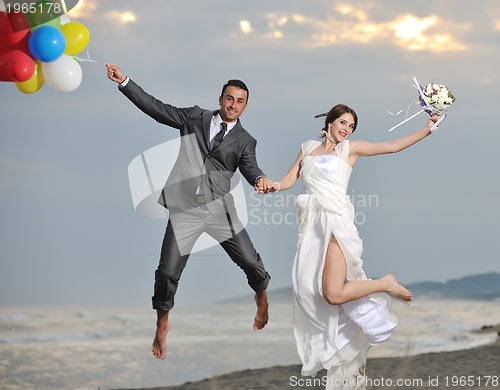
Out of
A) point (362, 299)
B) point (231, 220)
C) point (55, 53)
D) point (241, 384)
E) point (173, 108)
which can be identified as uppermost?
point (55, 53)

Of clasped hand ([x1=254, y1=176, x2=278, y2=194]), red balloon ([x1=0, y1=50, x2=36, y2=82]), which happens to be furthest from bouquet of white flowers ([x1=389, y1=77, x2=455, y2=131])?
red balloon ([x1=0, y1=50, x2=36, y2=82])

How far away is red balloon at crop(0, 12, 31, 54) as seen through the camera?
6.61 meters

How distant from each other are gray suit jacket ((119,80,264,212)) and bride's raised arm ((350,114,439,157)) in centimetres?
73

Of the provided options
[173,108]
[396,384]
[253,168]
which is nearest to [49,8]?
[173,108]

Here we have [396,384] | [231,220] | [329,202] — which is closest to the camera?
→ [329,202]

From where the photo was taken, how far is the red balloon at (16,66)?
21.5 feet

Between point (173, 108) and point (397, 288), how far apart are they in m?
2.14

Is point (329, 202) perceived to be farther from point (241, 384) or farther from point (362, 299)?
point (241, 384)

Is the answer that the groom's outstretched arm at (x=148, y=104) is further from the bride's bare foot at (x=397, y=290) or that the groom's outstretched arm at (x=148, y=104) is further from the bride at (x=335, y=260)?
the bride's bare foot at (x=397, y=290)

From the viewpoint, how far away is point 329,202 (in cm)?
616

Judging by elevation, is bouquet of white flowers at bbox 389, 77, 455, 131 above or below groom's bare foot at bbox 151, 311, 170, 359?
above

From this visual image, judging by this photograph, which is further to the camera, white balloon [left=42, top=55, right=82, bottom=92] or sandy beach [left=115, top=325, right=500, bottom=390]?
sandy beach [left=115, top=325, right=500, bottom=390]

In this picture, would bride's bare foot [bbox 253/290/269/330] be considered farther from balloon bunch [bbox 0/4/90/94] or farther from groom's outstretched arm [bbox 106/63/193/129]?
balloon bunch [bbox 0/4/90/94]

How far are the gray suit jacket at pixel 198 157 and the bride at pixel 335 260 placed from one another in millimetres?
423
